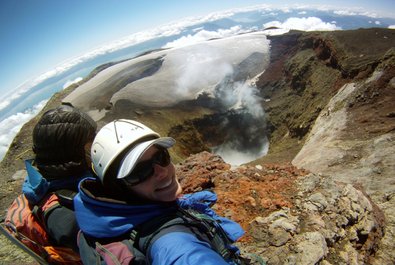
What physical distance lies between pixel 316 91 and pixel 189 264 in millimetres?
27847

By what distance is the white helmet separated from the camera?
7.72 ft

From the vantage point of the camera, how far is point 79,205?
229 centimetres

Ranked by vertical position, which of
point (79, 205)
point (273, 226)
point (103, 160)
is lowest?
point (273, 226)

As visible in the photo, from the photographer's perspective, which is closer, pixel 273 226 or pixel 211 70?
pixel 273 226

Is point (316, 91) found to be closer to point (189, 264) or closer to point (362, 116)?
point (362, 116)

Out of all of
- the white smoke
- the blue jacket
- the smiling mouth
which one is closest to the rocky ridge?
the white smoke

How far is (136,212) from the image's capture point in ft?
7.32

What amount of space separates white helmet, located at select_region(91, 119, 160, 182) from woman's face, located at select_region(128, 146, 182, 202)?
0.19 metres

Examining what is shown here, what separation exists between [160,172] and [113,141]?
20.1 inches

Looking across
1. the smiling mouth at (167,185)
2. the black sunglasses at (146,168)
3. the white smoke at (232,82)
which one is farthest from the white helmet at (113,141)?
the white smoke at (232,82)

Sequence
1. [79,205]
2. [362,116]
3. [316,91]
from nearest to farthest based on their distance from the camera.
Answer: [79,205], [362,116], [316,91]

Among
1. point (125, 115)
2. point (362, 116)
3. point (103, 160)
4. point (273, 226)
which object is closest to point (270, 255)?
point (273, 226)

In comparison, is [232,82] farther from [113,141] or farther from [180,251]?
[180,251]

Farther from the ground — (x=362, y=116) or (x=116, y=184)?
(x=116, y=184)
